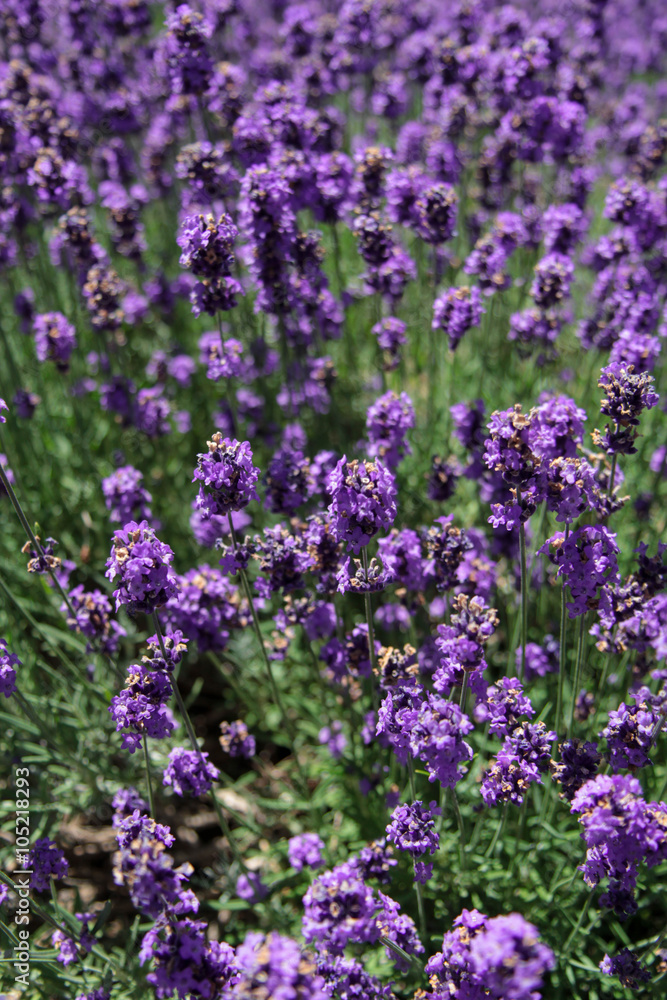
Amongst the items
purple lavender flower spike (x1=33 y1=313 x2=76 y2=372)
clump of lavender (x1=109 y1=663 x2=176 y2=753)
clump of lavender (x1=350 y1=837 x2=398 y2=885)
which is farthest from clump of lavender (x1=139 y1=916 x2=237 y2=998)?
purple lavender flower spike (x1=33 y1=313 x2=76 y2=372)

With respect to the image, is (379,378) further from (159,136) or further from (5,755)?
(5,755)

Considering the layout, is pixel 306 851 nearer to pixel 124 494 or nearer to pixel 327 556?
pixel 327 556

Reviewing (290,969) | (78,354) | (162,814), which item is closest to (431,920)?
(162,814)

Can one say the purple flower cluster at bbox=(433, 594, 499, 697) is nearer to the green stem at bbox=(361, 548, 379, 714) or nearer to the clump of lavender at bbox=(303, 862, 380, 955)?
the green stem at bbox=(361, 548, 379, 714)

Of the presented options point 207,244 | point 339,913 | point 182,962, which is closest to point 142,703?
point 182,962

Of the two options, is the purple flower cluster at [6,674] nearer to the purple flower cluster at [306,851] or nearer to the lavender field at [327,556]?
the lavender field at [327,556]

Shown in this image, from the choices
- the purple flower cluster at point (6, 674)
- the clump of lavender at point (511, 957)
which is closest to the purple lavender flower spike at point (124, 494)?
the purple flower cluster at point (6, 674)
